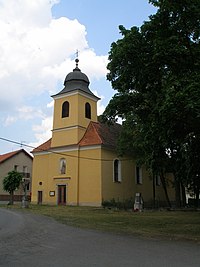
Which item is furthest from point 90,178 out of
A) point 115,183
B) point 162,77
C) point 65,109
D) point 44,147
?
A: point 162,77

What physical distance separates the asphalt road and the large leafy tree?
475 cm

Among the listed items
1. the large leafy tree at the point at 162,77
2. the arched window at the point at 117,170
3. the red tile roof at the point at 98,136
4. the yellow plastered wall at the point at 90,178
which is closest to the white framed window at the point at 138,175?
the arched window at the point at 117,170

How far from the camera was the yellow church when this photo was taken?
40031mm

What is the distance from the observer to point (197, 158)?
17625mm

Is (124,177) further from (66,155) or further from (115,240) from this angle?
(115,240)

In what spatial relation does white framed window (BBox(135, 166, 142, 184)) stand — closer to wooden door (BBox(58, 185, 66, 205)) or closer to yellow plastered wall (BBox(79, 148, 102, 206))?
yellow plastered wall (BBox(79, 148, 102, 206))

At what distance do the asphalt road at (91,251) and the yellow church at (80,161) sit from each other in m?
27.1

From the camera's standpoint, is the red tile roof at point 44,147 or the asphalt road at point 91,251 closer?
the asphalt road at point 91,251

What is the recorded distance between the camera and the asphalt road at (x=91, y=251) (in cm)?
788

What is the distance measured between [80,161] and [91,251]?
31878 mm

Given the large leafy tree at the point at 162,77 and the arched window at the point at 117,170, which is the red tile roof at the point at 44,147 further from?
the large leafy tree at the point at 162,77

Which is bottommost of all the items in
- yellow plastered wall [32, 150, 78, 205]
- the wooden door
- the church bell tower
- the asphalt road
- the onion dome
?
the asphalt road

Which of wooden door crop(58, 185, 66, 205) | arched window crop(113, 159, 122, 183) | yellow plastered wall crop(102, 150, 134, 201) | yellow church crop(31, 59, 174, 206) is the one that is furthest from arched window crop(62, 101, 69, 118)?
wooden door crop(58, 185, 66, 205)

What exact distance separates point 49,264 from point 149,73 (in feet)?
33.3
